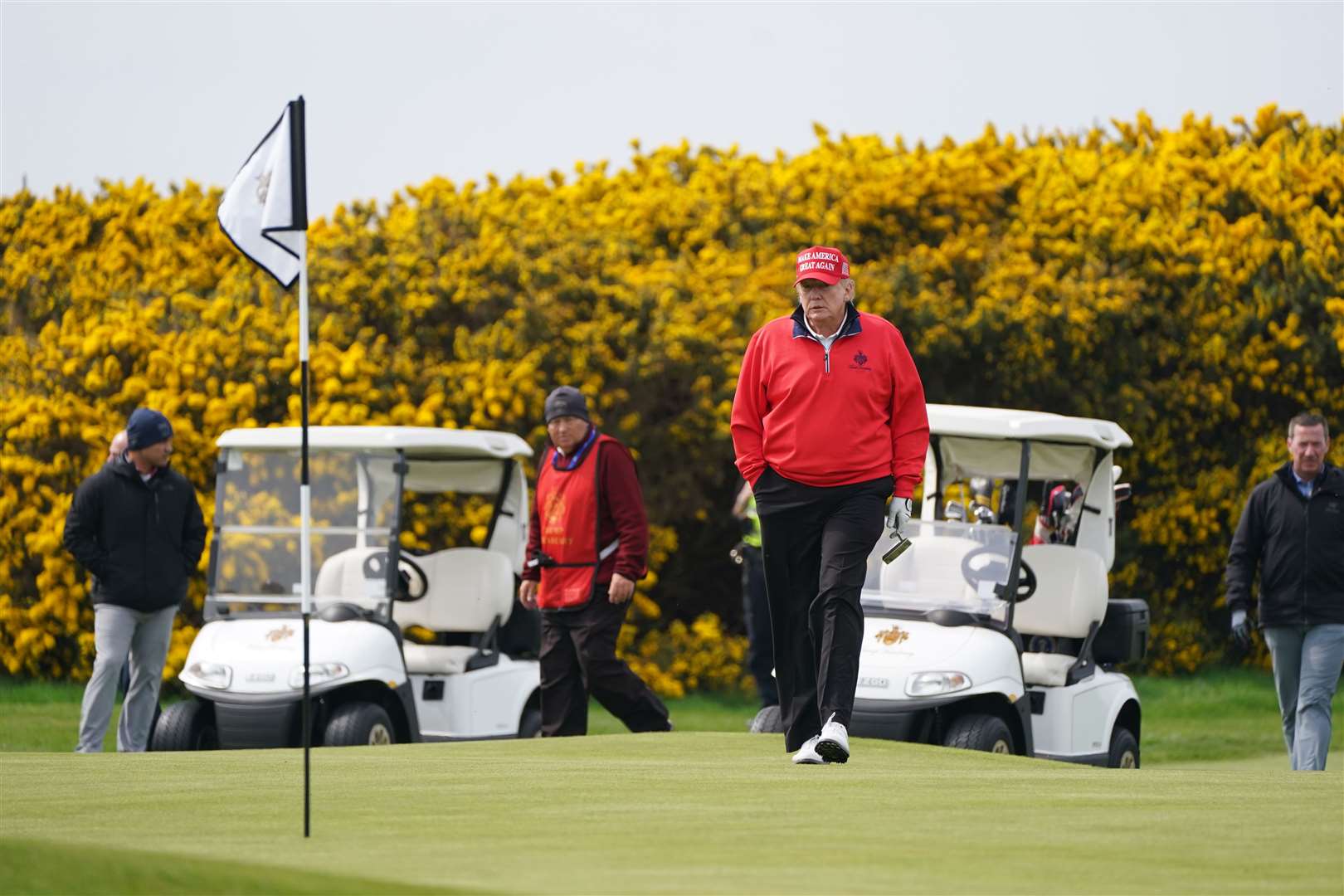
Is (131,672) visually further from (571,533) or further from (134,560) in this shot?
(571,533)

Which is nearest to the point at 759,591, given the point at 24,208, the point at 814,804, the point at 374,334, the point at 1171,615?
the point at 374,334

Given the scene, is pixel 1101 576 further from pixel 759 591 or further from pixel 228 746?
pixel 228 746

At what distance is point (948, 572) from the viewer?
10656mm

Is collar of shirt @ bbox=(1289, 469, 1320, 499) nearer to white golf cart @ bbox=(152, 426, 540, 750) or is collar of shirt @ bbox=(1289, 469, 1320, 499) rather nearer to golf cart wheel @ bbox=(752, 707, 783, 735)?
golf cart wheel @ bbox=(752, 707, 783, 735)

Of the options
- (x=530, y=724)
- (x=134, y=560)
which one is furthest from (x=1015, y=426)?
(x=134, y=560)

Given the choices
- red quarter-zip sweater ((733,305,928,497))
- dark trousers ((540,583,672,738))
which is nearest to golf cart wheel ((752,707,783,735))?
dark trousers ((540,583,672,738))

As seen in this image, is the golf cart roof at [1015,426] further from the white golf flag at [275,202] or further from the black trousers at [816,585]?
the white golf flag at [275,202]

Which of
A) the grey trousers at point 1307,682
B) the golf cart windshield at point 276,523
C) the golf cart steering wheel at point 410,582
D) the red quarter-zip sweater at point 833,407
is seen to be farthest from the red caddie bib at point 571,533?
the grey trousers at point 1307,682

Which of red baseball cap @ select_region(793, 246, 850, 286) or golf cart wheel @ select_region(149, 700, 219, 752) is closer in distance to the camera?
red baseball cap @ select_region(793, 246, 850, 286)

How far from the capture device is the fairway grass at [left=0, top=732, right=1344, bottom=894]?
4863 millimetres

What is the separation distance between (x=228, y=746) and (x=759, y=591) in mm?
4260

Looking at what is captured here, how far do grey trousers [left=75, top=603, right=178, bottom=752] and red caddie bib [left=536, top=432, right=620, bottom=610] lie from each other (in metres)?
2.06

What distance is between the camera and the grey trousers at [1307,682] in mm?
10211

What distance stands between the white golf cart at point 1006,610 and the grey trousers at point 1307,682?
2.42 feet
